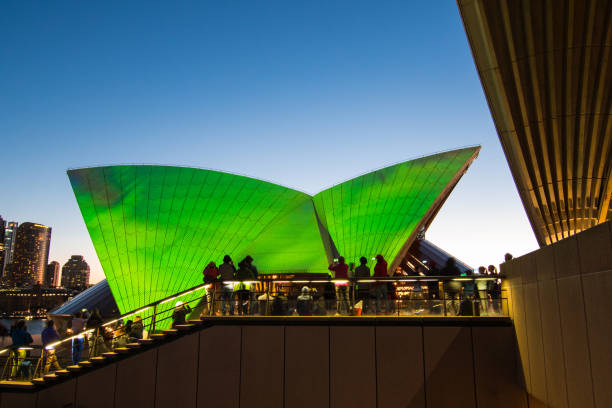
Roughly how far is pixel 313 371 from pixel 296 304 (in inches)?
57.0

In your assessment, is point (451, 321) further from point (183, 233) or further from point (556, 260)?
point (183, 233)

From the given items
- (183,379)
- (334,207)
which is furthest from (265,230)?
(183,379)

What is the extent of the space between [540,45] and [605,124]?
332 cm

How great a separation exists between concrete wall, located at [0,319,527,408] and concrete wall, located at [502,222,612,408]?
843 millimetres

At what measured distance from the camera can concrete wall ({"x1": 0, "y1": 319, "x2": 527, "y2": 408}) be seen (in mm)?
10375

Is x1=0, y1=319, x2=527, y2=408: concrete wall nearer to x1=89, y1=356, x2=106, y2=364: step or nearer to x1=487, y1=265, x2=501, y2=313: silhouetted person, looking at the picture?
x1=89, y1=356, x2=106, y2=364: step

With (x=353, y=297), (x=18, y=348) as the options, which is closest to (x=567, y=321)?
(x=353, y=297)

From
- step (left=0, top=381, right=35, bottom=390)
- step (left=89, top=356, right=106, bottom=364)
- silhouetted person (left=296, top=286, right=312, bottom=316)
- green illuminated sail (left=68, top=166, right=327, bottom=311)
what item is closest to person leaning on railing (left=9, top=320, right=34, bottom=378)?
step (left=0, top=381, right=35, bottom=390)

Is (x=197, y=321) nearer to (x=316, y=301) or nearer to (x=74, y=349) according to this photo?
(x=316, y=301)

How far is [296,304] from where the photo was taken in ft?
37.1

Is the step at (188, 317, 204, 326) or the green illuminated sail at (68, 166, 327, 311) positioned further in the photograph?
the green illuminated sail at (68, 166, 327, 311)

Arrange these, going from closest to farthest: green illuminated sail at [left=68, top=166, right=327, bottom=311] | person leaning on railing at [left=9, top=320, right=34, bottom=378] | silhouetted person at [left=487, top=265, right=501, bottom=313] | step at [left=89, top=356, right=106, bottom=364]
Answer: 1. silhouetted person at [left=487, top=265, right=501, bottom=313]
2. step at [left=89, top=356, right=106, bottom=364]
3. person leaning on railing at [left=9, top=320, right=34, bottom=378]
4. green illuminated sail at [left=68, top=166, right=327, bottom=311]

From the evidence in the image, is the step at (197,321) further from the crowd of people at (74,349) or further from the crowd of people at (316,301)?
the crowd of people at (74,349)

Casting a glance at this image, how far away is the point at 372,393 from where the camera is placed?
34.8 feet
